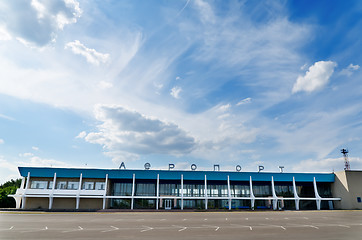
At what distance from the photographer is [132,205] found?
54.8 metres

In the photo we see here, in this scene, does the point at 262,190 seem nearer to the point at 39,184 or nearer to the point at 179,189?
the point at 179,189

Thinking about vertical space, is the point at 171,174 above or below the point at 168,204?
above

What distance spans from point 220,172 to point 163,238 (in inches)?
1846

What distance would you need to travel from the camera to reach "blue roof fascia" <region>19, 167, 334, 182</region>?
55.8m

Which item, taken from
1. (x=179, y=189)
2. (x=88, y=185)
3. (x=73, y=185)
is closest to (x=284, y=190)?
(x=179, y=189)

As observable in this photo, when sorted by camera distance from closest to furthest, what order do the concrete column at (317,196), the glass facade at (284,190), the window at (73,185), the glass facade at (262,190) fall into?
1. the window at (73,185)
2. the concrete column at (317,196)
3. the glass facade at (262,190)
4. the glass facade at (284,190)

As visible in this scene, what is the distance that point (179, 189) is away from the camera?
201 feet

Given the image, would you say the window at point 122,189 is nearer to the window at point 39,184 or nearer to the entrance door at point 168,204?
the entrance door at point 168,204

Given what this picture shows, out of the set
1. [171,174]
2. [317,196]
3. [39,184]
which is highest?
[171,174]

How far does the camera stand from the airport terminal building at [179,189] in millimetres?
55125

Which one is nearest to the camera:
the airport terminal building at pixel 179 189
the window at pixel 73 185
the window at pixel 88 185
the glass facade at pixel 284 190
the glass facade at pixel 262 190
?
the airport terminal building at pixel 179 189

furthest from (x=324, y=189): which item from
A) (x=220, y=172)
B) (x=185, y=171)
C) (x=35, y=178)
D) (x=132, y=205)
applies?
(x=35, y=178)

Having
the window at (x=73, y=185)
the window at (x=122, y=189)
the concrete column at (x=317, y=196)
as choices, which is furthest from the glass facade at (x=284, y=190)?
the window at (x=73, y=185)

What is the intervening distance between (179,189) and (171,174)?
5.40m
